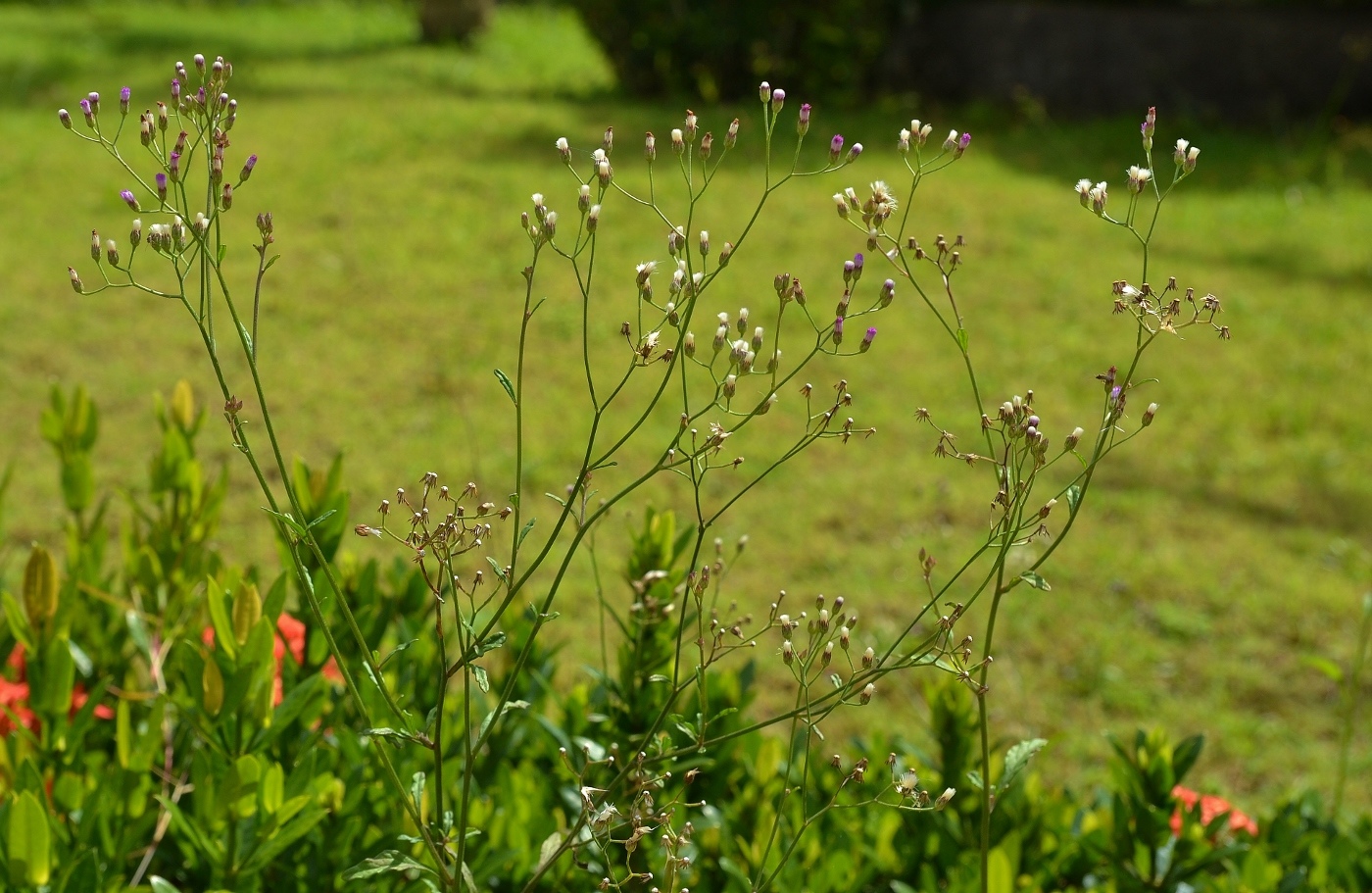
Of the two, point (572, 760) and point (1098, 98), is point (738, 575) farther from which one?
point (1098, 98)

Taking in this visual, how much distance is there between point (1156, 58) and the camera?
993 centimetres

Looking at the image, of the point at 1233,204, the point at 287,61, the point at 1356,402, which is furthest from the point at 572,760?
the point at 287,61

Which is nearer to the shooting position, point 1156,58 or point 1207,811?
point 1207,811

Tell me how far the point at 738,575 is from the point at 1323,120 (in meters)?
7.20

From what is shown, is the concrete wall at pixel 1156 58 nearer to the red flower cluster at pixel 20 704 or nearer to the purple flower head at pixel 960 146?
the red flower cluster at pixel 20 704

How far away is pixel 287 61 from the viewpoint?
10930mm

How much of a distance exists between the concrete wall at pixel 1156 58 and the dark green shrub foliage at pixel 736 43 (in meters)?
0.69

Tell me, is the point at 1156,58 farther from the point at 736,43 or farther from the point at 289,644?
the point at 289,644

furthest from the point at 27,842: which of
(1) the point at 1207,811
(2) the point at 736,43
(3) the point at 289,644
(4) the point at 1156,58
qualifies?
(4) the point at 1156,58

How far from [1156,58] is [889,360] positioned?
5.15 metres

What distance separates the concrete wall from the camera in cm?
975

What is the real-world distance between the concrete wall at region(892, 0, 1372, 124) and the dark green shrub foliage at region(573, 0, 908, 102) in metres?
0.69

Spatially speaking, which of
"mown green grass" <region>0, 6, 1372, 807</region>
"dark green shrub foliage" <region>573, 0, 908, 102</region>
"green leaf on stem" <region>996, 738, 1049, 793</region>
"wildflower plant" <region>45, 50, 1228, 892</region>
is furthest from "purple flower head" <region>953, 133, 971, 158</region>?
"dark green shrub foliage" <region>573, 0, 908, 102</region>

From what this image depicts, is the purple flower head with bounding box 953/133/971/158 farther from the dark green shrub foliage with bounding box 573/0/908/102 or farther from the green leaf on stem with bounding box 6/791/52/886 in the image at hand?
the dark green shrub foliage with bounding box 573/0/908/102
